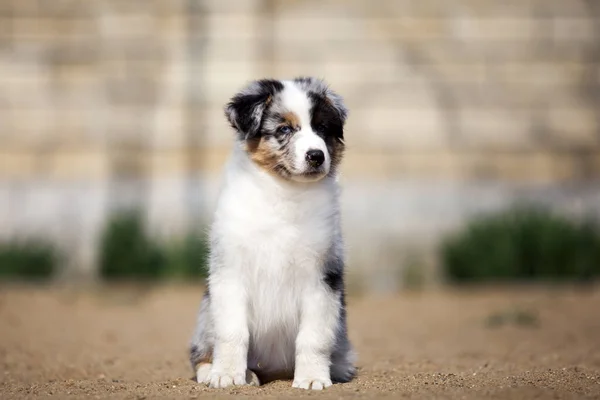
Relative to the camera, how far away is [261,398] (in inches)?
175

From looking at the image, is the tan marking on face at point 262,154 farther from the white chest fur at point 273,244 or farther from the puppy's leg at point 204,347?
the puppy's leg at point 204,347

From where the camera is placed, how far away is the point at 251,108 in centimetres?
513

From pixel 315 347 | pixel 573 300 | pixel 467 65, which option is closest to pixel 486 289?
pixel 573 300

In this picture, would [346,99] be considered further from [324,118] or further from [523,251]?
[324,118]

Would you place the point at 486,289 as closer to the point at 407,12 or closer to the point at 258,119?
the point at 407,12

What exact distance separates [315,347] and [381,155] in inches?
283

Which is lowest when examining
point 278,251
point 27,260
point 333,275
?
point 27,260

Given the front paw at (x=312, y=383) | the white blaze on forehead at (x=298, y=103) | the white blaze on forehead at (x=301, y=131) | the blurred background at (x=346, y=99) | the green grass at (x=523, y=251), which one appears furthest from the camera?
the blurred background at (x=346, y=99)

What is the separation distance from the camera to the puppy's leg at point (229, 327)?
483 cm

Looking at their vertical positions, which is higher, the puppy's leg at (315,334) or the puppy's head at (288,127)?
the puppy's head at (288,127)

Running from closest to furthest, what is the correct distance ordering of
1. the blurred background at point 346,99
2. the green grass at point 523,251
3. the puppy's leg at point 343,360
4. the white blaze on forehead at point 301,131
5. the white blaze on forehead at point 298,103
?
1. the white blaze on forehead at point 301,131
2. the white blaze on forehead at point 298,103
3. the puppy's leg at point 343,360
4. the green grass at point 523,251
5. the blurred background at point 346,99

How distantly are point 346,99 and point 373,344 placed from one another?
4802mm

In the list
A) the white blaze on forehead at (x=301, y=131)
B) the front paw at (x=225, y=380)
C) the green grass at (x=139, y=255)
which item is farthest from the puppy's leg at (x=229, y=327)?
the green grass at (x=139, y=255)

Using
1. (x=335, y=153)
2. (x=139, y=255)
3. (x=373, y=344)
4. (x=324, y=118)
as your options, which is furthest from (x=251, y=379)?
(x=139, y=255)
